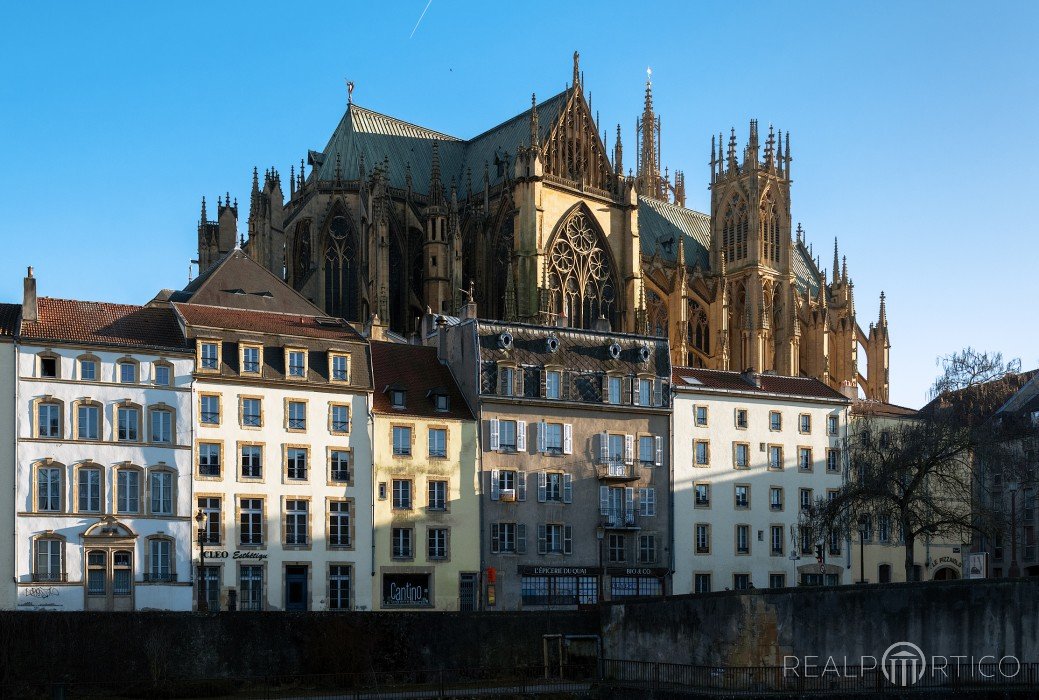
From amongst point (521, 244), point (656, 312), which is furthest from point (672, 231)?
point (521, 244)

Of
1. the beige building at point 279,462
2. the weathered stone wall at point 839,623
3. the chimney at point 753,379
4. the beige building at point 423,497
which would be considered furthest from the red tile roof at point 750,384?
the weathered stone wall at point 839,623

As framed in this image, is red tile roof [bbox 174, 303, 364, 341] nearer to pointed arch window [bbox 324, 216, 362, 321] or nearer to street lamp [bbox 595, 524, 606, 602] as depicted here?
street lamp [bbox 595, 524, 606, 602]

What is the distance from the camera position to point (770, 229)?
120m

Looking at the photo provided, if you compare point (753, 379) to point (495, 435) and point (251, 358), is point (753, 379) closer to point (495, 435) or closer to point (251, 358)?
point (495, 435)

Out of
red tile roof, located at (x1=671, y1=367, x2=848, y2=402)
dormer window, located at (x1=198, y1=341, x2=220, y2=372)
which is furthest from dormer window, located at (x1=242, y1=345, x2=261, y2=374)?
red tile roof, located at (x1=671, y1=367, x2=848, y2=402)

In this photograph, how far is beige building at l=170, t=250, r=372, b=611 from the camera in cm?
6225

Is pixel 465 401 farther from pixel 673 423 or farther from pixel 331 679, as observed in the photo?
pixel 331 679

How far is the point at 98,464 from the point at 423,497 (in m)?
14.2

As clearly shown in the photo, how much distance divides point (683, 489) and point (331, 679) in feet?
82.4

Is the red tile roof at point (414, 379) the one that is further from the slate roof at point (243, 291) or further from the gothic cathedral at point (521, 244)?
the gothic cathedral at point (521, 244)

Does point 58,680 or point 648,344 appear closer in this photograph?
point 58,680

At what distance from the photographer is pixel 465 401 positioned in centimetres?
6981

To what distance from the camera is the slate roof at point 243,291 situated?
73.2 m

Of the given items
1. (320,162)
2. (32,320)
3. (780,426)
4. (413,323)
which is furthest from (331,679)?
(320,162)
